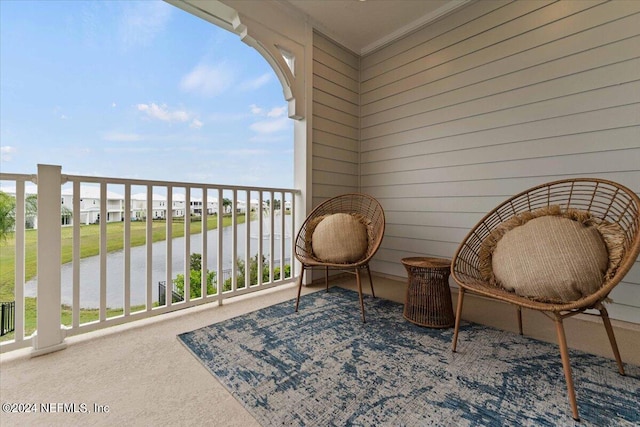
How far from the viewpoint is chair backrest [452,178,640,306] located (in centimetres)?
113

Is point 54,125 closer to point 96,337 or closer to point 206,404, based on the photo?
point 96,337

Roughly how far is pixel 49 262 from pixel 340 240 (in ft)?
5.88

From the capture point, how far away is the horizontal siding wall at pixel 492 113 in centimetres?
182

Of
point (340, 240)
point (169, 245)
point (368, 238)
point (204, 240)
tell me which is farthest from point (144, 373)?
point (368, 238)

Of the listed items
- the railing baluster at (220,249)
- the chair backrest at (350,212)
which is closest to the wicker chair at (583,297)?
the chair backrest at (350,212)

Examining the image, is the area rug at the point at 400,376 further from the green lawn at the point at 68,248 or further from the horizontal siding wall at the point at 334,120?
the horizontal siding wall at the point at 334,120

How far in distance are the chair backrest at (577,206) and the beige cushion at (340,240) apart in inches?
28.7

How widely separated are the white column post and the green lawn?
0.06 m

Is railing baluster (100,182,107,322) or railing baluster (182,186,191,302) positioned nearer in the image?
railing baluster (100,182,107,322)

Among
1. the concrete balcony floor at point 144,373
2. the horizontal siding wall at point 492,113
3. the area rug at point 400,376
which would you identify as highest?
the horizontal siding wall at point 492,113

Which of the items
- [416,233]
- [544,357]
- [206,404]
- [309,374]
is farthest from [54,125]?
[544,357]

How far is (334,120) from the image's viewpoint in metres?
3.09

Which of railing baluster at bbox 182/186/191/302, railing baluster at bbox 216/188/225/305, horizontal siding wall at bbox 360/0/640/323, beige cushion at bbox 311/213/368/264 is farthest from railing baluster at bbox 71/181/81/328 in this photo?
horizontal siding wall at bbox 360/0/640/323

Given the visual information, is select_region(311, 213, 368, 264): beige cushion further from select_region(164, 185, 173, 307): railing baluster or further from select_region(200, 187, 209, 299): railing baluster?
select_region(164, 185, 173, 307): railing baluster
